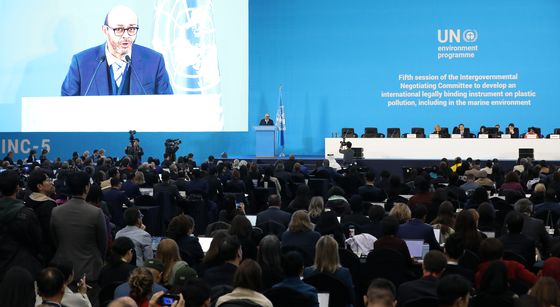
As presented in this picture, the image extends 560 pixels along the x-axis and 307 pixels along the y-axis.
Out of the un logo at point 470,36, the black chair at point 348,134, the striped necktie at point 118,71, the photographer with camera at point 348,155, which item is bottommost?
the photographer with camera at point 348,155

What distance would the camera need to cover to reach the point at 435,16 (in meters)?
21.7

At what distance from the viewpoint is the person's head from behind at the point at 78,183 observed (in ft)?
19.3

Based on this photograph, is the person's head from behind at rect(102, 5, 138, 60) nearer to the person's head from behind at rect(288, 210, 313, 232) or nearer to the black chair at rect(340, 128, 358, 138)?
the black chair at rect(340, 128, 358, 138)

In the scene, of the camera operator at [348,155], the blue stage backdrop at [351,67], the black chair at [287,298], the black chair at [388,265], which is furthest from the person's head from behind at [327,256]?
the blue stage backdrop at [351,67]

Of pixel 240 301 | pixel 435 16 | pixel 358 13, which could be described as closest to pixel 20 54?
pixel 358 13

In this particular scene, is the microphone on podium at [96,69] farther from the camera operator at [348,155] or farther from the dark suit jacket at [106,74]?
the camera operator at [348,155]

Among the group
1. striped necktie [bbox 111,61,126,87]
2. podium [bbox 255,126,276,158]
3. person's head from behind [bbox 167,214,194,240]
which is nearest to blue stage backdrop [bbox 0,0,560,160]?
striped necktie [bbox 111,61,126,87]

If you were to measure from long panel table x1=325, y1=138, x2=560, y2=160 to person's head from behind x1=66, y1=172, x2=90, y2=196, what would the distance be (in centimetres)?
1354

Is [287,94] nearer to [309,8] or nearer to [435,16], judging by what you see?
[309,8]

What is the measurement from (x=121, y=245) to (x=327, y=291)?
1.38 meters

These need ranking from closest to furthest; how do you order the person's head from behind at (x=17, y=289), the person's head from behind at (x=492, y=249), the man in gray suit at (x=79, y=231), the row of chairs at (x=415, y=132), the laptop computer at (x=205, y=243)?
1. the person's head from behind at (x=17, y=289)
2. the person's head from behind at (x=492, y=249)
3. the man in gray suit at (x=79, y=231)
4. the laptop computer at (x=205, y=243)
5. the row of chairs at (x=415, y=132)

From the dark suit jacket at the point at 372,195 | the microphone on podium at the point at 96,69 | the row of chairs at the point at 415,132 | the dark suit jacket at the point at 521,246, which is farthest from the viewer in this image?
the microphone on podium at the point at 96,69

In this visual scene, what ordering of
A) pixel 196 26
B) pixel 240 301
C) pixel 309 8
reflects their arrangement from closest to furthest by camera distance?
pixel 240 301, pixel 196 26, pixel 309 8

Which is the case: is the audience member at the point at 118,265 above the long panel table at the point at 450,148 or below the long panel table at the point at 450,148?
below
